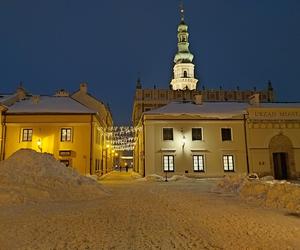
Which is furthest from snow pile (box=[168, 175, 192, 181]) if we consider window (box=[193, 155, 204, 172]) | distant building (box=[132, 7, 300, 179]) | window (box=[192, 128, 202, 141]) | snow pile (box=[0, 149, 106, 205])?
snow pile (box=[0, 149, 106, 205])

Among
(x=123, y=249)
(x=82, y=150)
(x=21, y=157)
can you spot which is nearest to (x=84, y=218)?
(x=123, y=249)

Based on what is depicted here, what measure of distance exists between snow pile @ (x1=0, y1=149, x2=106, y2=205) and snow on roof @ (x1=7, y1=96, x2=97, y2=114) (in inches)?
538

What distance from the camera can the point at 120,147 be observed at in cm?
5109

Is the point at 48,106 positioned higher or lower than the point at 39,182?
higher

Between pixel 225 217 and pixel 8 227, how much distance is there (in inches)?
231

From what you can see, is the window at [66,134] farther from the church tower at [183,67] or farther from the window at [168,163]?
the church tower at [183,67]

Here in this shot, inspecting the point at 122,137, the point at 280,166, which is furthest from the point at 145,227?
the point at 122,137

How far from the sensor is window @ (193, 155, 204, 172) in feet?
94.3

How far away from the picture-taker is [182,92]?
175 feet

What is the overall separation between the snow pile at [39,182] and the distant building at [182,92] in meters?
35.2

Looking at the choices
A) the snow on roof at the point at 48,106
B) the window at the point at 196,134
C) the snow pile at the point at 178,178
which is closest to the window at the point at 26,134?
the snow on roof at the point at 48,106

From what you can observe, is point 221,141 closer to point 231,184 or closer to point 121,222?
point 231,184

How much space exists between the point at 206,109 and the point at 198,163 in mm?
6305

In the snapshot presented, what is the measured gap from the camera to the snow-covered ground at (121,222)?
5.74m
